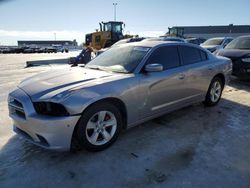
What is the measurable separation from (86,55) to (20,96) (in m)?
10.4

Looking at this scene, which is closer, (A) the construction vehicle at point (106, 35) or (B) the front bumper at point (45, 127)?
(B) the front bumper at point (45, 127)

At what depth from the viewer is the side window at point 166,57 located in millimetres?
4113

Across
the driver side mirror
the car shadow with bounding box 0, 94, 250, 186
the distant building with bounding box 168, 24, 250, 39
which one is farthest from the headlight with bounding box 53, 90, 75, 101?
the distant building with bounding box 168, 24, 250, 39

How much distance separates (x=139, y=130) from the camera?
13.7 ft

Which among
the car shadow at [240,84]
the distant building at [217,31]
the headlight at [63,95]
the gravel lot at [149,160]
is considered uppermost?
the distant building at [217,31]

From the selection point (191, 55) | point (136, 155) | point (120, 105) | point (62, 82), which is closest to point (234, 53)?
point (191, 55)

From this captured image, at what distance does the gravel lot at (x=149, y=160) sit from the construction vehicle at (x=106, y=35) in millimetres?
18620

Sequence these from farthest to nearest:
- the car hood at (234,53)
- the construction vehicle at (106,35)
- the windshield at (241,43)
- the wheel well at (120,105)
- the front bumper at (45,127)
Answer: the construction vehicle at (106,35)
the windshield at (241,43)
the car hood at (234,53)
the wheel well at (120,105)
the front bumper at (45,127)

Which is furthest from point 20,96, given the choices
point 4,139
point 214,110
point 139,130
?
point 214,110

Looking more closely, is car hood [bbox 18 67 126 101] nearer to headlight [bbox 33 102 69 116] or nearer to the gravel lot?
headlight [bbox 33 102 69 116]

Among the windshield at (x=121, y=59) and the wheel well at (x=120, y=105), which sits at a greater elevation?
the windshield at (x=121, y=59)

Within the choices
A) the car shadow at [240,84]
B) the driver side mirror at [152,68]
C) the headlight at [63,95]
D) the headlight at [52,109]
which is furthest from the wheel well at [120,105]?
the car shadow at [240,84]

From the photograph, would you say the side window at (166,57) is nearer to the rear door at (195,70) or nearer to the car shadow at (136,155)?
the rear door at (195,70)

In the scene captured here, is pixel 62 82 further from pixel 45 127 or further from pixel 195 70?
pixel 195 70
